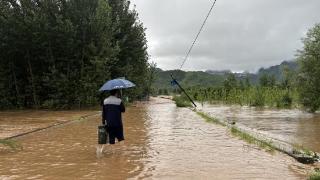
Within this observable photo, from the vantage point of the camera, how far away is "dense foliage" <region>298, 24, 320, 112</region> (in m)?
30.9

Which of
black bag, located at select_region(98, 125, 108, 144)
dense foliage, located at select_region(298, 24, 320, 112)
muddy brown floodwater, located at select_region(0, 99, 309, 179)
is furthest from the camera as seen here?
dense foliage, located at select_region(298, 24, 320, 112)

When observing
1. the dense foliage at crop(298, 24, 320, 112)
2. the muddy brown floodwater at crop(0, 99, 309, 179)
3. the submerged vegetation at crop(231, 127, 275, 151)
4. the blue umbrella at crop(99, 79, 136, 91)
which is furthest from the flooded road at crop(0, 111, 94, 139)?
the dense foliage at crop(298, 24, 320, 112)

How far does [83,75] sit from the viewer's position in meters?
34.7

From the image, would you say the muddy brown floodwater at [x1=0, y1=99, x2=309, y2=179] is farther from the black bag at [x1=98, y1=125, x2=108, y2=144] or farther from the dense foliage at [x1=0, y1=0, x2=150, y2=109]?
the dense foliage at [x1=0, y1=0, x2=150, y2=109]

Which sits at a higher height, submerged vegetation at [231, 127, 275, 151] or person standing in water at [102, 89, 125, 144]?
person standing in water at [102, 89, 125, 144]

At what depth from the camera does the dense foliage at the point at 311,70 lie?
30.9m

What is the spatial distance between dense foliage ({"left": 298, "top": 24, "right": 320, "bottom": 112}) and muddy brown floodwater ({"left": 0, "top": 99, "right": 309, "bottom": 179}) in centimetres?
1747

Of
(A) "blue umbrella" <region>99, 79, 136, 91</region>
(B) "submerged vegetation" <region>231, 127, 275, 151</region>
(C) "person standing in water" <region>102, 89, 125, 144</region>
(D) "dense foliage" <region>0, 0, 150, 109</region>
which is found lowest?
(B) "submerged vegetation" <region>231, 127, 275, 151</region>

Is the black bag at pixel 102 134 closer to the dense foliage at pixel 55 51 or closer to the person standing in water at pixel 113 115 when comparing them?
the person standing in water at pixel 113 115

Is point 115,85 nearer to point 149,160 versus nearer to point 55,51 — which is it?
point 149,160

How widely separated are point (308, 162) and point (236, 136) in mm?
5432

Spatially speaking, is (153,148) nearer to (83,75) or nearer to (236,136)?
(236,136)

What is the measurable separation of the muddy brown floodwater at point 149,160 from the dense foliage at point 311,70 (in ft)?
57.3

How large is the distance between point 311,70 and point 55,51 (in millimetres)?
18673
